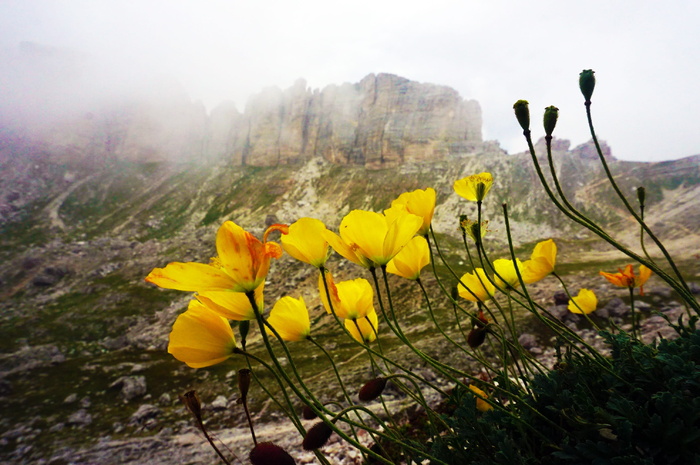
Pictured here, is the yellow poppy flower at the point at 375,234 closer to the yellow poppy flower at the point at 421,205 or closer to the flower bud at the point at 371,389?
the yellow poppy flower at the point at 421,205

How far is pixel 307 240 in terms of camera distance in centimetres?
154

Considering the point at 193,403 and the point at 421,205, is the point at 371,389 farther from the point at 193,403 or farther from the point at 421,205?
the point at 421,205

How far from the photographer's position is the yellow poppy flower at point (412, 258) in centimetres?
197

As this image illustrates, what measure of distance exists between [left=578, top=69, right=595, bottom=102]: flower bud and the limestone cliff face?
81.6m

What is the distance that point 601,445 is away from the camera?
124cm

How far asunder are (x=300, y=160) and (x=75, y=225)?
5556 cm

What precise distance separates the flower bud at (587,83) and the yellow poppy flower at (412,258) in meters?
1.05

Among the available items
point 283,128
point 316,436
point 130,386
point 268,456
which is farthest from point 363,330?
point 283,128

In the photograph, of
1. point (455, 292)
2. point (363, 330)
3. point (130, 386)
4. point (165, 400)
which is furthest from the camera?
point (130, 386)

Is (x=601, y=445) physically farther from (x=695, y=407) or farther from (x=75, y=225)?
(x=75, y=225)

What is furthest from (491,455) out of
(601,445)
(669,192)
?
(669,192)

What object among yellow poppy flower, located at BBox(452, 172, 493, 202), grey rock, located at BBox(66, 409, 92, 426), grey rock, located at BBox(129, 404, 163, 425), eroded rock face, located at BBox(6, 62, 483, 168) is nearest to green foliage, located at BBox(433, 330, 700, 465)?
yellow poppy flower, located at BBox(452, 172, 493, 202)

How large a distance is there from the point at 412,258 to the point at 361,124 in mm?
94819

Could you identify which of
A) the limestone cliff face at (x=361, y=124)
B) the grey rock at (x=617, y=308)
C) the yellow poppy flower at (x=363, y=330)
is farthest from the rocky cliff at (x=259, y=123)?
the yellow poppy flower at (x=363, y=330)
